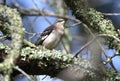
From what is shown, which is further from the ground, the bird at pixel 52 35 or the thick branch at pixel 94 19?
the thick branch at pixel 94 19

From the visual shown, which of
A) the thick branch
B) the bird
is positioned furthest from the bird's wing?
the thick branch

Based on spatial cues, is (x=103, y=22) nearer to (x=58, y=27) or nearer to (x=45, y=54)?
(x=45, y=54)

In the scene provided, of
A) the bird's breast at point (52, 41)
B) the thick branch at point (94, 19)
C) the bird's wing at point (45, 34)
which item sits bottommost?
the bird's breast at point (52, 41)

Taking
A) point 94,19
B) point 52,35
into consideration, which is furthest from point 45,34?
point 94,19

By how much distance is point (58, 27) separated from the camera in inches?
195

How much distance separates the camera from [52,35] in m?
4.93

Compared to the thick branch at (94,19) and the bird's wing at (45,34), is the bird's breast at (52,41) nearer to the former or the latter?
the bird's wing at (45,34)

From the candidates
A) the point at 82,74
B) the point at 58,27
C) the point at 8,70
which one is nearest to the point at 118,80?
the point at 82,74

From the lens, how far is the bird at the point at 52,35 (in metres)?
4.65

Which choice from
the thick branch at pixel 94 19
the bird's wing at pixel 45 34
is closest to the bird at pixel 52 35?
the bird's wing at pixel 45 34

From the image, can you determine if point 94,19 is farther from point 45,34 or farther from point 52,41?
point 45,34

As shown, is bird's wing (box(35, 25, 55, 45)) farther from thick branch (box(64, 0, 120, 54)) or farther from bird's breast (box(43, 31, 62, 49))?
thick branch (box(64, 0, 120, 54))

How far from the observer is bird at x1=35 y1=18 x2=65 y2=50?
4.65 m

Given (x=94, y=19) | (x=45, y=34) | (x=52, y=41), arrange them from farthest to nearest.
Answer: (x=45, y=34), (x=52, y=41), (x=94, y=19)
